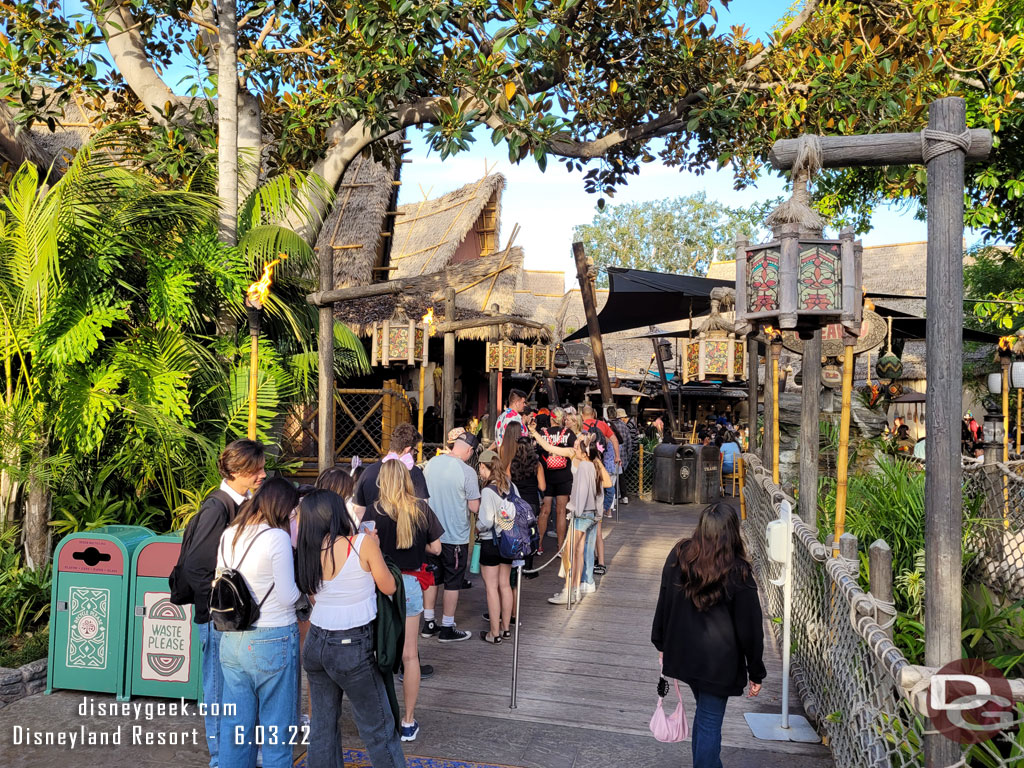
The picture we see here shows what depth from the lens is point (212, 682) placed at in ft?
14.3

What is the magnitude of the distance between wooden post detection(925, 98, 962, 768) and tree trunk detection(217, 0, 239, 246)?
6.39 m

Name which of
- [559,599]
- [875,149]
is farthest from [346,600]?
[559,599]

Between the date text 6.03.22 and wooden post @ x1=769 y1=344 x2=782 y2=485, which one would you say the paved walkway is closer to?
the date text 6.03.22

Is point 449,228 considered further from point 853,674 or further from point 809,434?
point 853,674

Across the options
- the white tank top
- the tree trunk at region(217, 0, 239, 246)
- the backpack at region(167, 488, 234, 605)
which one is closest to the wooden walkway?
the white tank top

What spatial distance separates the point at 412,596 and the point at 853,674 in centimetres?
245

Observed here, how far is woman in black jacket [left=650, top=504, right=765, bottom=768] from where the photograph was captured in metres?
3.80

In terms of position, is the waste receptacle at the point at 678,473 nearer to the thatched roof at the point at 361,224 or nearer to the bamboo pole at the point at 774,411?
the bamboo pole at the point at 774,411

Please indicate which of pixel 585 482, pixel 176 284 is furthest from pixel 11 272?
pixel 585 482

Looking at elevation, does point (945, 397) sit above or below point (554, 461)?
above

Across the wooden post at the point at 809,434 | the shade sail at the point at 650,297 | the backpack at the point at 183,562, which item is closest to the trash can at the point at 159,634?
the backpack at the point at 183,562

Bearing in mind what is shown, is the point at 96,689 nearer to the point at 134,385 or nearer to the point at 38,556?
the point at 38,556

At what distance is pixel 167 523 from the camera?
7402 mm

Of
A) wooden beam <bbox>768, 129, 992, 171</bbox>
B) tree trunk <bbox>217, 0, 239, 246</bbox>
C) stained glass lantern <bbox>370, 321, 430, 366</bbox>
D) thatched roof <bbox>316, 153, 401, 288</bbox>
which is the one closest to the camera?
wooden beam <bbox>768, 129, 992, 171</bbox>
